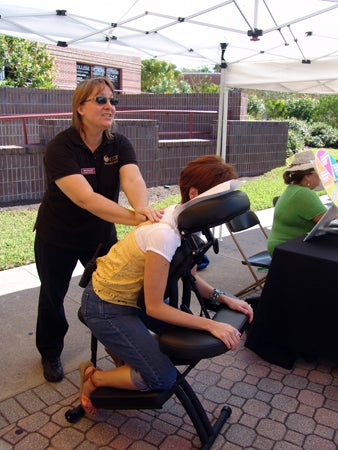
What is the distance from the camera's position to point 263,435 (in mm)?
2381

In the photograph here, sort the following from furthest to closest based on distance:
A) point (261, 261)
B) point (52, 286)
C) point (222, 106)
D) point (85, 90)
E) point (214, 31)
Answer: point (222, 106) < point (214, 31) < point (261, 261) < point (52, 286) < point (85, 90)

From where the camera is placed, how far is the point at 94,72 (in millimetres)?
17766

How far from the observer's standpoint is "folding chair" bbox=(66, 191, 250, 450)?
69.9 inches

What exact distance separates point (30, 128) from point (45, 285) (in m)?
8.05

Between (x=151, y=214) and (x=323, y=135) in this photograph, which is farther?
(x=323, y=135)

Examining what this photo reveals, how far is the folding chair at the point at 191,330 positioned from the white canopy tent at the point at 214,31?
3.10 meters

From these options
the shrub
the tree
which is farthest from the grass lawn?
the shrub

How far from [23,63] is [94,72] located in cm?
649

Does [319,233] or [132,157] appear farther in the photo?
[319,233]

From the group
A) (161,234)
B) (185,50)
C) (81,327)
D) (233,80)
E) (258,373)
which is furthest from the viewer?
(185,50)

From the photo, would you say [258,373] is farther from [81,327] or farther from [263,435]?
[81,327]

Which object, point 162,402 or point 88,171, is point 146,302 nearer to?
point 162,402

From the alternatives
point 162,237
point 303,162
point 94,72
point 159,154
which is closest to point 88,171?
point 162,237

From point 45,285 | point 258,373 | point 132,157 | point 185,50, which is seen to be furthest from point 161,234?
point 185,50
